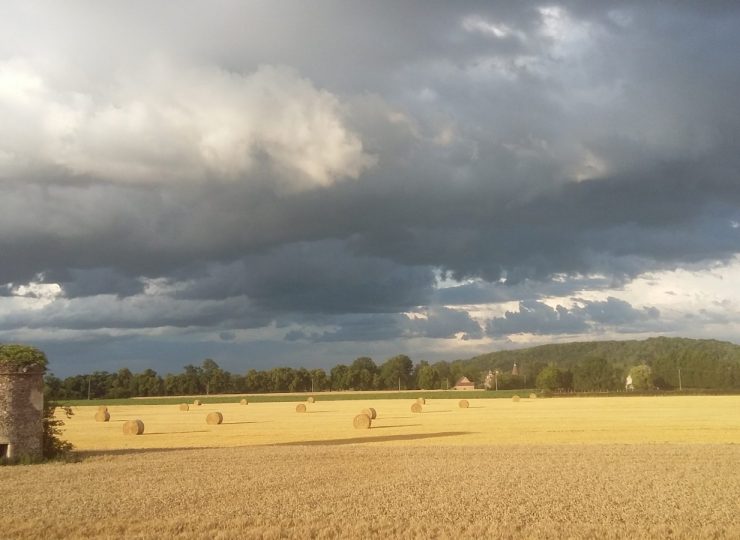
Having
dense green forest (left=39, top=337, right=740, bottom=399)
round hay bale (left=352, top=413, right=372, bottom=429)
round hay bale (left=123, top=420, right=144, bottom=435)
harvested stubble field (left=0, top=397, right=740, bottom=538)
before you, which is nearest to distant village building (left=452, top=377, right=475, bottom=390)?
dense green forest (left=39, top=337, right=740, bottom=399)

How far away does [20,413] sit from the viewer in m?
22.7

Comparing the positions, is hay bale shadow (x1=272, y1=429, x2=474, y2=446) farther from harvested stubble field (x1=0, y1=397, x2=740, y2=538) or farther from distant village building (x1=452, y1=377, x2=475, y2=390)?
distant village building (x1=452, y1=377, x2=475, y2=390)

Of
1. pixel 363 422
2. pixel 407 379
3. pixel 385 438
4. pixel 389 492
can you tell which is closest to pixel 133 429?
pixel 363 422

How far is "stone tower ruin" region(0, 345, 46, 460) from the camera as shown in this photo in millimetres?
22453

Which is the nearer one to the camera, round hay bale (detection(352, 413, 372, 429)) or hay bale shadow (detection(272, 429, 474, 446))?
hay bale shadow (detection(272, 429, 474, 446))

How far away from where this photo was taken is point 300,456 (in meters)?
23.9

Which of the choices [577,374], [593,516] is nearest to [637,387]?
[577,374]

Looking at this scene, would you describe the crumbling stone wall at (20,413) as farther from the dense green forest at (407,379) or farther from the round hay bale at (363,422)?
the dense green forest at (407,379)

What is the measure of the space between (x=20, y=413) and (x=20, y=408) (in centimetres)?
16

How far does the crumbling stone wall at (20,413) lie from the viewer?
22.5 m

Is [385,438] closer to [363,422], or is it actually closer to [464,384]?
[363,422]

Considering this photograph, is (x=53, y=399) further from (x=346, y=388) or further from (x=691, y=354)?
(x=346, y=388)

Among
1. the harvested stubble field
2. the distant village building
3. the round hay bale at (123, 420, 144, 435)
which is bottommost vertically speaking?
the distant village building

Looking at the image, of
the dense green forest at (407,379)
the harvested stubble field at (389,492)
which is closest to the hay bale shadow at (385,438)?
the harvested stubble field at (389,492)
